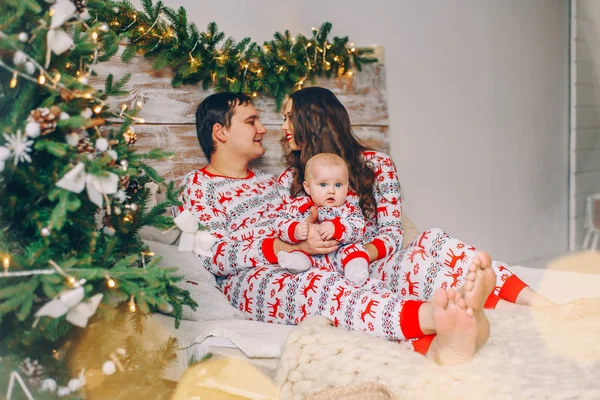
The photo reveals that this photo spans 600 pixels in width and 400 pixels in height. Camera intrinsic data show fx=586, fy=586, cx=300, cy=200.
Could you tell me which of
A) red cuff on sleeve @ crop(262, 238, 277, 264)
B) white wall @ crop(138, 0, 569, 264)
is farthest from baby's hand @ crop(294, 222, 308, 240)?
white wall @ crop(138, 0, 569, 264)

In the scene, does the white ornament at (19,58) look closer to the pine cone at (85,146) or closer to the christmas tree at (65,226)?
the christmas tree at (65,226)

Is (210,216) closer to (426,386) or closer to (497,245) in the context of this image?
(426,386)

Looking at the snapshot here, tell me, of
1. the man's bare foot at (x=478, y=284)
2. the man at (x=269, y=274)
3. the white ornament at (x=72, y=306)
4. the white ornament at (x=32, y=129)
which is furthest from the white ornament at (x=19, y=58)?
the man's bare foot at (x=478, y=284)

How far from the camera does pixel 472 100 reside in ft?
11.7

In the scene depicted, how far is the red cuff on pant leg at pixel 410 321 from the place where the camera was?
1.46m

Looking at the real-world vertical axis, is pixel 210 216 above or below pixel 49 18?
below

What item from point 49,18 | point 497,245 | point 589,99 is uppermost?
point 49,18

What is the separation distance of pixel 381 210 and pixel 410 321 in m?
0.67

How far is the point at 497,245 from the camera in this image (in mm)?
3830

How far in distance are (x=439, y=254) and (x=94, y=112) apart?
3.55 feet

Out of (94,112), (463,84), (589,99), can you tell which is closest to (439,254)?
(94,112)

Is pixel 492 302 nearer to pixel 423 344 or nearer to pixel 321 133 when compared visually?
pixel 423 344

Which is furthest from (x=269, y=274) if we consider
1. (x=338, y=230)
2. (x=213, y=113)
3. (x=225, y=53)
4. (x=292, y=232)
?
(x=225, y=53)

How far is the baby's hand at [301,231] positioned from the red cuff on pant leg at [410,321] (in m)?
0.44
